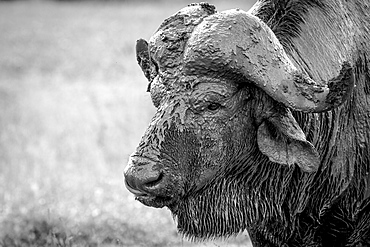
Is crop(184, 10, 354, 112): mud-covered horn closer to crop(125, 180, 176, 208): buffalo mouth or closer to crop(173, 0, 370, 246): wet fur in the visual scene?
crop(173, 0, 370, 246): wet fur

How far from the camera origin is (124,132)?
12578 mm

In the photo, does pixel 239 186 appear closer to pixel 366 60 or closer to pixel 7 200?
pixel 366 60

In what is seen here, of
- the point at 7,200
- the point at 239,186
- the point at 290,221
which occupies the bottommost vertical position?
the point at 7,200

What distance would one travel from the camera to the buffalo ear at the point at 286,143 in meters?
3.30

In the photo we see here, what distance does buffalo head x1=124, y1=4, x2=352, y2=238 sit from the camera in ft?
10.4

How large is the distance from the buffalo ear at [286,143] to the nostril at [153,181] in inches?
21.6

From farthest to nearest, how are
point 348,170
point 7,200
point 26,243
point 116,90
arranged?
point 116,90, point 7,200, point 26,243, point 348,170

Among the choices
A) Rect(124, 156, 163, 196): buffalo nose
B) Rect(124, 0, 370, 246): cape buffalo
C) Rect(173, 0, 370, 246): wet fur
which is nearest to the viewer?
Rect(124, 156, 163, 196): buffalo nose

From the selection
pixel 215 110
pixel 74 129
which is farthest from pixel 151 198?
pixel 74 129

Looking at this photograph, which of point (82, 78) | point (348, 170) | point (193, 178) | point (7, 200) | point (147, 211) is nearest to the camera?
point (193, 178)

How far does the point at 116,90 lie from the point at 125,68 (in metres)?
3.43

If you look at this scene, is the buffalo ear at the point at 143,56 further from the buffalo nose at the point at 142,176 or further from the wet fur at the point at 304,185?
the buffalo nose at the point at 142,176

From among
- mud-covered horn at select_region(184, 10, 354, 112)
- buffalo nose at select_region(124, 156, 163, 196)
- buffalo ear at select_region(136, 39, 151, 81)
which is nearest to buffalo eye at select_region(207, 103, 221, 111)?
mud-covered horn at select_region(184, 10, 354, 112)

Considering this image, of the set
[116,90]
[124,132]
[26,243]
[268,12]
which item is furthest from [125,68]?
[268,12]
